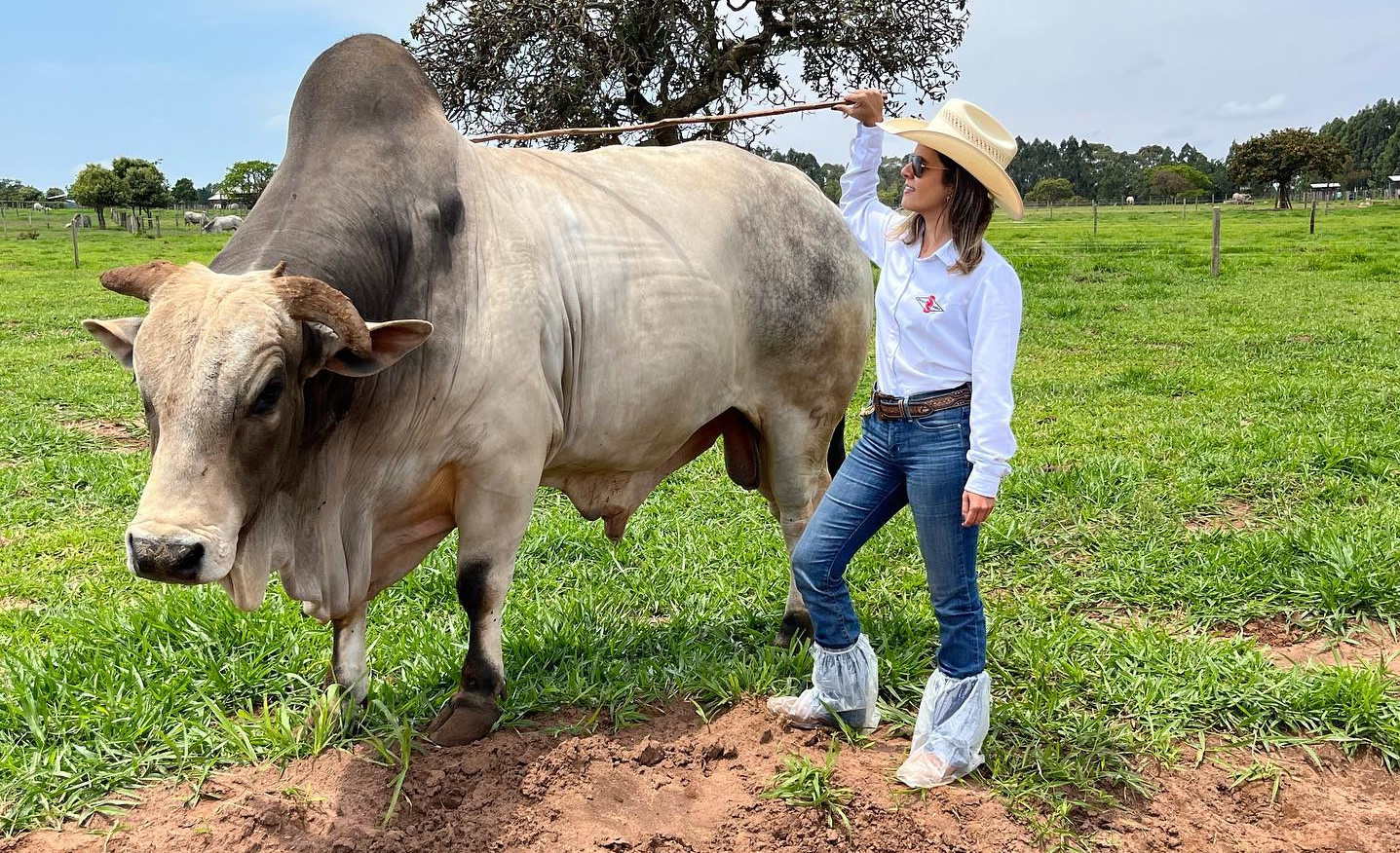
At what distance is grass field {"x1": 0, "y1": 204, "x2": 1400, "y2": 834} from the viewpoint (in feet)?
10.3

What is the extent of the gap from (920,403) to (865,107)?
943 millimetres

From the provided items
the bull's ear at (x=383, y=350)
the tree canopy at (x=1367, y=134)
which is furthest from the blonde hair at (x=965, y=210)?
the tree canopy at (x=1367, y=134)

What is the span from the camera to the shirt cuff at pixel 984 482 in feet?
8.79

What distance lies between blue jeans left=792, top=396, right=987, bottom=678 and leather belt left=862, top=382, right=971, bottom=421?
16mm

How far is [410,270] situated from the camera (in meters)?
2.91

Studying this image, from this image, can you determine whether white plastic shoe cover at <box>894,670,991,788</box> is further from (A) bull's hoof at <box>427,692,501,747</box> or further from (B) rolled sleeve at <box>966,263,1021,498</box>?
(A) bull's hoof at <box>427,692,501,747</box>

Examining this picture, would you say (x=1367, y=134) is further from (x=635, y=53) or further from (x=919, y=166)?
(x=919, y=166)

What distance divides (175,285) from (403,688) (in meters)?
1.51

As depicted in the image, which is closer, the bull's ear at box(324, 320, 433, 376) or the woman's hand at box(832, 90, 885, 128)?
the bull's ear at box(324, 320, 433, 376)

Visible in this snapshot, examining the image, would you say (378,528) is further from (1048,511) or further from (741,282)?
(1048,511)

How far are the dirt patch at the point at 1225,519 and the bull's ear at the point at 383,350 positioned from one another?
3796 mm

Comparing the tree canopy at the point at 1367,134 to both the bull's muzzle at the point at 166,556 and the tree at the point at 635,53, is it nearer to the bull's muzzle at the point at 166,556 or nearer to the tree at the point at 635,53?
the tree at the point at 635,53

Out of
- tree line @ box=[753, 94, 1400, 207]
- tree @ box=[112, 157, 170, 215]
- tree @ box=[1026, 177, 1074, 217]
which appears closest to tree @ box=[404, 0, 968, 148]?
tree line @ box=[753, 94, 1400, 207]

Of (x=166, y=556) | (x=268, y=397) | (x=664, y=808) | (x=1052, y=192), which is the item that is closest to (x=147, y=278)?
(x=268, y=397)
